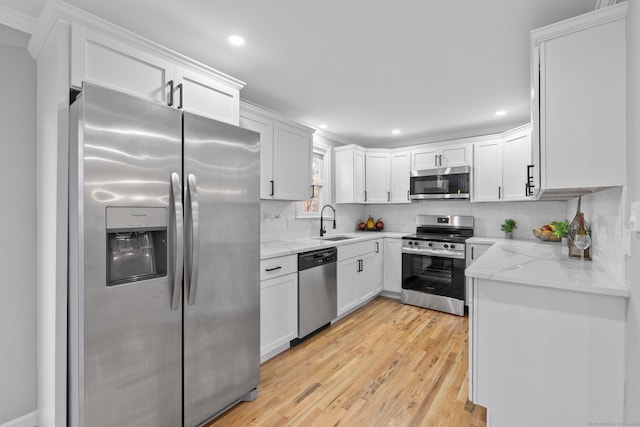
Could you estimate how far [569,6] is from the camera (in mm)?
1658

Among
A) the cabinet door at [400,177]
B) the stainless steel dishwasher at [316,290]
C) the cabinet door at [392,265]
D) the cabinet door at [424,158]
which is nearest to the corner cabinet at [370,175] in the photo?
the cabinet door at [400,177]

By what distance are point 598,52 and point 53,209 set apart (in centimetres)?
285

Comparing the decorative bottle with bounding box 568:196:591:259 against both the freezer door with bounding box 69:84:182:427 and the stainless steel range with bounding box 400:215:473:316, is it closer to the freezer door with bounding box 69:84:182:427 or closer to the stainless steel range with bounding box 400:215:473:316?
the stainless steel range with bounding box 400:215:473:316

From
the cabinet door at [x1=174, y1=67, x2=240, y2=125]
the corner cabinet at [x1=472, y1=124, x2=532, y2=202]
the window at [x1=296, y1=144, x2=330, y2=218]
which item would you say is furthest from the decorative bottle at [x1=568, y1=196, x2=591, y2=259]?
the window at [x1=296, y1=144, x2=330, y2=218]

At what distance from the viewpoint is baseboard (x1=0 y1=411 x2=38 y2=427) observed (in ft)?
5.71

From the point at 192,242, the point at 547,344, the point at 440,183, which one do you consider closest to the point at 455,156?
the point at 440,183

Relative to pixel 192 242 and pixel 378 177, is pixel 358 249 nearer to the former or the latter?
pixel 378 177

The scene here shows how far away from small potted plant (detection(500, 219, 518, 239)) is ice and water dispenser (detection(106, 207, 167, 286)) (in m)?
3.92

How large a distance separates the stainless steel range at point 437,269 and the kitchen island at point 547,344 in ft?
6.29

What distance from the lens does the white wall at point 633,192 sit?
45.8 inches

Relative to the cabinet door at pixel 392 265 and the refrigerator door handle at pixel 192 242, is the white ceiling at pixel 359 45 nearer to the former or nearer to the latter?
the refrigerator door handle at pixel 192 242

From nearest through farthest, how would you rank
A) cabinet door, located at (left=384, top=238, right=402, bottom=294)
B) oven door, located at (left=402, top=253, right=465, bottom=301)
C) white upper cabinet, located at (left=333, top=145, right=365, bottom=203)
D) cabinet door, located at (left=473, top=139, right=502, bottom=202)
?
oven door, located at (left=402, top=253, right=465, bottom=301) → cabinet door, located at (left=473, top=139, right=502, bottom=202) → cabinet door, located at (left=384, top=238, right=402, bottom=294) → white upper cabinet, located at (left=333, top=145, right=365, bottom=203)

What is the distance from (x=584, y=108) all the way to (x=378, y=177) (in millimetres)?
3232

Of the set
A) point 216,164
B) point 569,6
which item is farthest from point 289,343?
point 569,6
